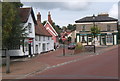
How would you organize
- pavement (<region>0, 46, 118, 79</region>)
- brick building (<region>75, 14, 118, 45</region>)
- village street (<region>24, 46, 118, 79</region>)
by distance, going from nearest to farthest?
village street (<region>24, 46, 118, 79</region>), pavement (<region>0, 46, 118, 79</region>), brick building (<region>75, 14, 118, 45</region>)

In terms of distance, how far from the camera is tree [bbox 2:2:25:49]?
1925 cm

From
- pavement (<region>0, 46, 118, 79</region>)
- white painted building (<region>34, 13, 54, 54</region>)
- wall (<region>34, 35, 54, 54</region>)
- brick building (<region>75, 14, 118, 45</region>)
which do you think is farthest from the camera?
brick building (<region>75, 14, 118, 45</region>)

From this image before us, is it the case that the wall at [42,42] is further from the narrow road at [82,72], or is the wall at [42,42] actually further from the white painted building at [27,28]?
the narrow road at [82,72]

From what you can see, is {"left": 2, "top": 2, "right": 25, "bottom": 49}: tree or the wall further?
the wall

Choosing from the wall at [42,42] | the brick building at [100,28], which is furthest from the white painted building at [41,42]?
the brick building at [100,28]

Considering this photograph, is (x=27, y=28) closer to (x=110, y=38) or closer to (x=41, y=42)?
(x=41, y=42)

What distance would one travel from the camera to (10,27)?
63.8 feet

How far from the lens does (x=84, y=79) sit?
12109mm

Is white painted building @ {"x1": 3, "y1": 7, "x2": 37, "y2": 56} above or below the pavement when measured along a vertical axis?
above

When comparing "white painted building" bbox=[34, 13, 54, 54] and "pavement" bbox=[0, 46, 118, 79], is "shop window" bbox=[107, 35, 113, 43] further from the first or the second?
"pavement" bbox=[0, 46, 118, 79]

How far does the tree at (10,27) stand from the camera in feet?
63.2

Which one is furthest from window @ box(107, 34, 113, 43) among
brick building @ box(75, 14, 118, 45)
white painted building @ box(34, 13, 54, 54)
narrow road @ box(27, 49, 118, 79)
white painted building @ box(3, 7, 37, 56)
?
narrow road @ box(27, 49, 118, 79)

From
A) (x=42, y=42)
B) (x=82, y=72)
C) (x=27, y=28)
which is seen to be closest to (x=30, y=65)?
(x=82, y=72)

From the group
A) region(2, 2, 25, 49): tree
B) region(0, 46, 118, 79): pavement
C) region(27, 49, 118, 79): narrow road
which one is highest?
region(2, 2, 25, 49): tree
